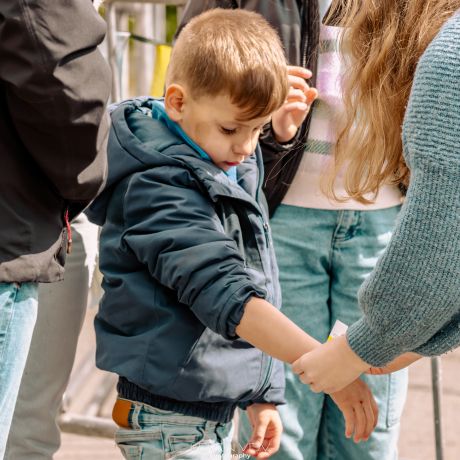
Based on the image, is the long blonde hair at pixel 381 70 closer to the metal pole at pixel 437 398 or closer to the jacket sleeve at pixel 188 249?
the jacket sleeve at pixel 188 249

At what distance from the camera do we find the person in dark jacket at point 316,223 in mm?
2732

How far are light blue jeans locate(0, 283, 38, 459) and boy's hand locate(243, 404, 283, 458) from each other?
25.1 inches

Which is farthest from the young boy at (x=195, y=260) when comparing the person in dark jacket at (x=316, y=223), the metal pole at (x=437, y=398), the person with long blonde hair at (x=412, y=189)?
the metal pole at (x=437, y=398)

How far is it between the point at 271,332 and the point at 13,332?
0.58 metres

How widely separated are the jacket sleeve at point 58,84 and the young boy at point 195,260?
20 cm

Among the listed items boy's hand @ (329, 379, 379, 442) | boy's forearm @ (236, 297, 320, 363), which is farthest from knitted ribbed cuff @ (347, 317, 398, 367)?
boy's hand @ (329, 379, 379, 442)

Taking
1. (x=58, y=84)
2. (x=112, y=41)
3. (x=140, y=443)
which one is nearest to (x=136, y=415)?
(x=140, y=443)

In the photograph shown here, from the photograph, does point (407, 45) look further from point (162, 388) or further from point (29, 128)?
point (162, 388)

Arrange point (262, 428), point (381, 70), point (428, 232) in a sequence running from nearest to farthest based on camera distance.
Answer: point (428, 232), point (381, 70), point (262, 428)

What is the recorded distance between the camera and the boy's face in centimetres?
230

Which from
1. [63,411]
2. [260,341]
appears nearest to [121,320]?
[260,341]

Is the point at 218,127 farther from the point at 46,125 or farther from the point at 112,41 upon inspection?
the point at 112,41

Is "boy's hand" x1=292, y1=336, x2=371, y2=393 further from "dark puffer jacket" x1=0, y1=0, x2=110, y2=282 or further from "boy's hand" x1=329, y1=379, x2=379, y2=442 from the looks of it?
"dark puffer jacket" x1=0, y1=0, x2=110, y2=282

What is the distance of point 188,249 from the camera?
2.17m
